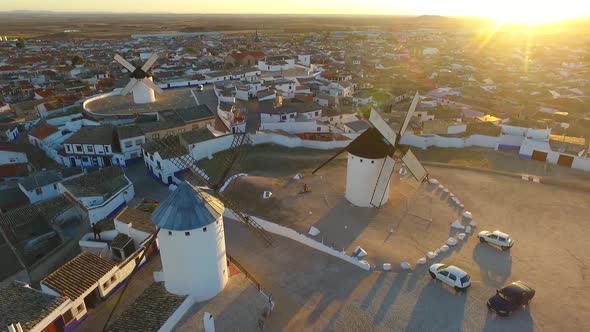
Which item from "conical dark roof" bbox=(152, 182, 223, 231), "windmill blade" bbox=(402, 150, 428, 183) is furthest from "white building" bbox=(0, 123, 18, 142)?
"windmill blade" bbox=(402, 150, 428, 183)

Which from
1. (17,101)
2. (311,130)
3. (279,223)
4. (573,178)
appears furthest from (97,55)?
(573,178)

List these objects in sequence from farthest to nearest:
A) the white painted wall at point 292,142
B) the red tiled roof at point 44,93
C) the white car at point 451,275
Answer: the red tiled roof at point 44,93 < the white painted wall at point 292,142 < the white car at point 451,275

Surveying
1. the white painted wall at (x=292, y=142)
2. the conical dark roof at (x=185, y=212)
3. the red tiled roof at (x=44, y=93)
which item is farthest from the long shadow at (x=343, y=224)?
the red tiled roof at (x=44, y=93)

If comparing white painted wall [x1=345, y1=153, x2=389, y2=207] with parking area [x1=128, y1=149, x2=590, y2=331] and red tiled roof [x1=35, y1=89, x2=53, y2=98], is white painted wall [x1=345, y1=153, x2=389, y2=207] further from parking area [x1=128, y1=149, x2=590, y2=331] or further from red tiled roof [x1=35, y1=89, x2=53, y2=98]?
red tiled roof [x1=35, y1=89, x2=53, y2=98]

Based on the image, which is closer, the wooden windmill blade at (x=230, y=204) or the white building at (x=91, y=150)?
the wooden windmill blade at (x=230, y=204)

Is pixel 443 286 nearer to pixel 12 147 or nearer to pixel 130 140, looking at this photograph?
pixel 130 140

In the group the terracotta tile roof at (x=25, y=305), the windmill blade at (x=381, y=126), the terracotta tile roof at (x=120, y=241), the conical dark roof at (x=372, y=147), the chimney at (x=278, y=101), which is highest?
the windmill blade at (x=381, y=126)

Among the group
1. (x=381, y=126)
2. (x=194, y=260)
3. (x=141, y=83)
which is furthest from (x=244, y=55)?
(x=194, y=260)

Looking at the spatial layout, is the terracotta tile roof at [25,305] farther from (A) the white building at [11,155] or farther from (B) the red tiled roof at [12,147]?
(B) the red tiled roof at [12,147]
